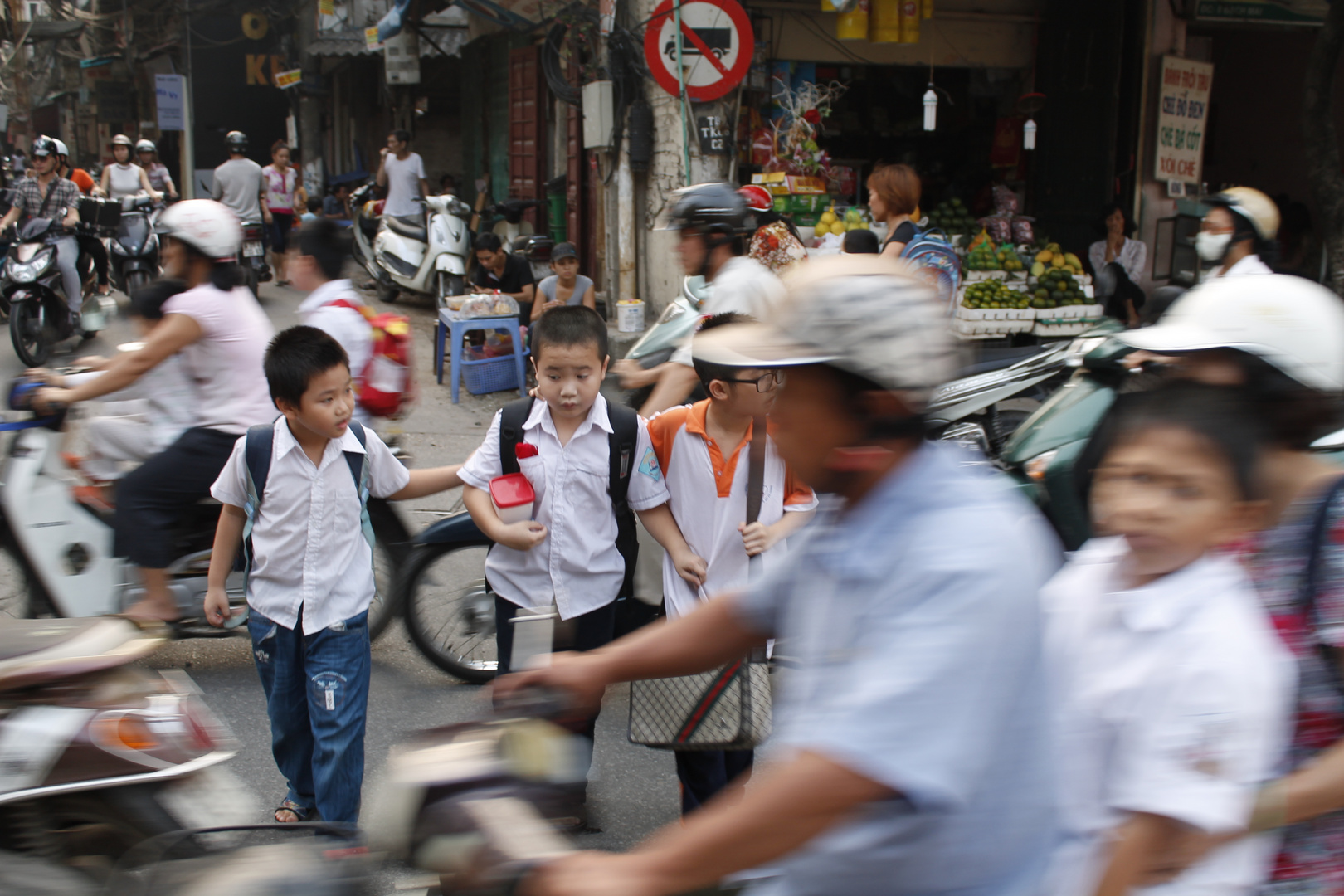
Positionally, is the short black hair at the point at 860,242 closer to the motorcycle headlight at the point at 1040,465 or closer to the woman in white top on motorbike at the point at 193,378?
the motorcycle headlight at the point at 1040,465

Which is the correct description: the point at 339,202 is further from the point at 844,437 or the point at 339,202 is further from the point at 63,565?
the point at 844,437

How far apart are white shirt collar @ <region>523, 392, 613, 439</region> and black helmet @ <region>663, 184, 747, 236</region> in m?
1.45

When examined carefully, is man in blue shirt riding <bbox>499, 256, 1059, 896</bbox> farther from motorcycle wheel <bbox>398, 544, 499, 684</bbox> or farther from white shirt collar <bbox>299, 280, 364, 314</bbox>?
white shirt collar <bbox>299, 280, 364, 314</bbox>

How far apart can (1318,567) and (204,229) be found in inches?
142

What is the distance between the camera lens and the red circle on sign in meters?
8.13

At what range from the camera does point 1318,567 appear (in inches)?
66.0

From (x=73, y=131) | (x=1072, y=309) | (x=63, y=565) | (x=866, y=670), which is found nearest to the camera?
(x=866, y=670)

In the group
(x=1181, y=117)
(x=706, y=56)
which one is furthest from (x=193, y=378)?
(x=1181, y=117)

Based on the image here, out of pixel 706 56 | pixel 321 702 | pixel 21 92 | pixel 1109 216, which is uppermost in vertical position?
pixel 21 92

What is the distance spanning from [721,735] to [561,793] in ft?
3.78

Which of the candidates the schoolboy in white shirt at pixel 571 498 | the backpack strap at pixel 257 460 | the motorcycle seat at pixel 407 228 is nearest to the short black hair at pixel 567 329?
the schoolboy in white shirt at pixel 571 498

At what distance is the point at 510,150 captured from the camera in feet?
46.6

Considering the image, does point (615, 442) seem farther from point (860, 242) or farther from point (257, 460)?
point (860, 242)

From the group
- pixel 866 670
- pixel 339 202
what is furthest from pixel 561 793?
pixel 339 202
